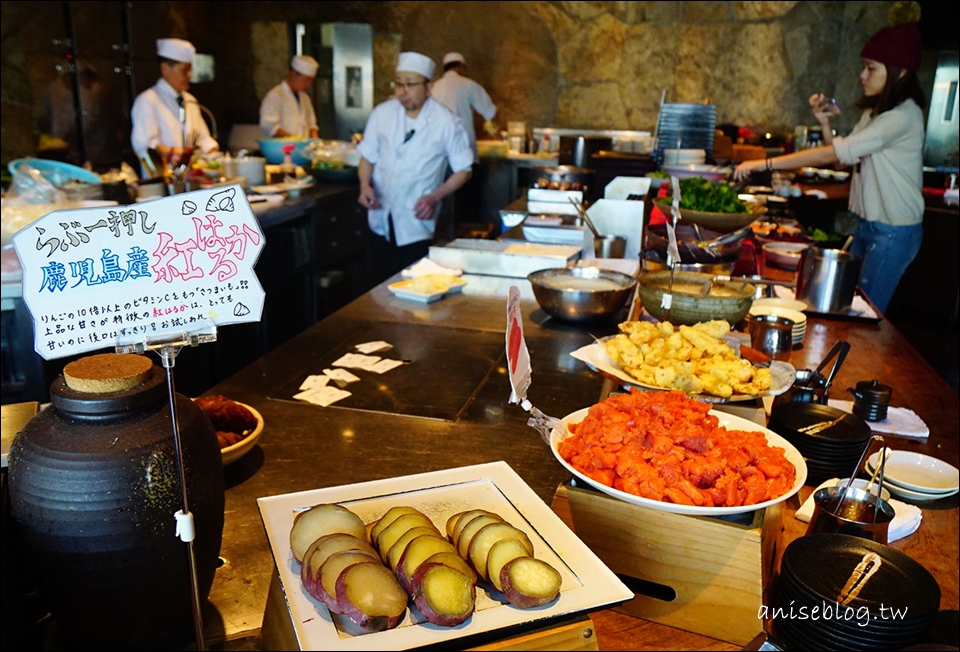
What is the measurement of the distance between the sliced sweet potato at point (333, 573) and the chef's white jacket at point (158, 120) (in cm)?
553

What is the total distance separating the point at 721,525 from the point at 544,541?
1.01ft

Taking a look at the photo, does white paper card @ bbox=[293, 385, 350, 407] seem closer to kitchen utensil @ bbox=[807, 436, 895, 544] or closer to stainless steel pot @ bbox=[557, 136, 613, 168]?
kitchen utensil @ bbox=[807, 436, 895, 544]

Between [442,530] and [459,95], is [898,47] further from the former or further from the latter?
[459,95]

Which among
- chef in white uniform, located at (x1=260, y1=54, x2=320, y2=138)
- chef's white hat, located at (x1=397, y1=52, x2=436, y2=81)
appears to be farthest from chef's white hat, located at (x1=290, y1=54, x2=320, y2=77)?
chef's white hat, located at (x1=397, y1=52, x2=436, y2=81)

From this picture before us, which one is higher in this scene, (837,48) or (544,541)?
(837,48)

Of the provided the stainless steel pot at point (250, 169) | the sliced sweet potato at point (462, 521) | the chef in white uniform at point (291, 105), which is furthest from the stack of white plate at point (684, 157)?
the sliced sweet potato at point (462, 521)

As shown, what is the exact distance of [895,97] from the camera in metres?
3.94

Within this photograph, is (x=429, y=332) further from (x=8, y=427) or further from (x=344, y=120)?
(x=344, y=120)

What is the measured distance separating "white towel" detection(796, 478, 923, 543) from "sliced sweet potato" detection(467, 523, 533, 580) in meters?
0.76

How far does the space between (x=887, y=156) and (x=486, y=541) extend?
160 inches

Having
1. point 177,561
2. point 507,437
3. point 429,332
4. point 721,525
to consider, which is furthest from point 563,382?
point 177,561

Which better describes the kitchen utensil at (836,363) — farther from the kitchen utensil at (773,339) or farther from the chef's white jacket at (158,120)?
the chef's white jacket at (158,120)

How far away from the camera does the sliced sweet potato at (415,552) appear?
2.71 feet

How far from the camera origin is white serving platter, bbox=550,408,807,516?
42.8 inches
